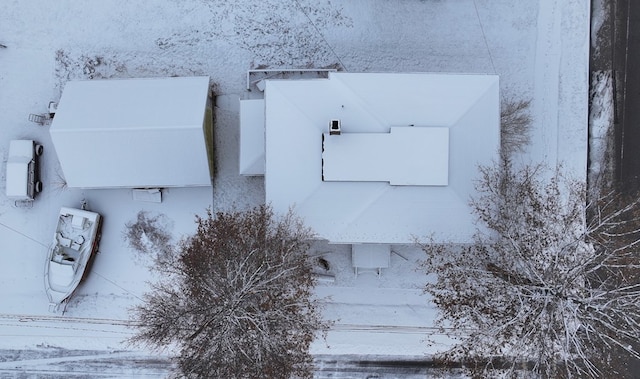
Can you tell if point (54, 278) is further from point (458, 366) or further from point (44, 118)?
point (458, 366)

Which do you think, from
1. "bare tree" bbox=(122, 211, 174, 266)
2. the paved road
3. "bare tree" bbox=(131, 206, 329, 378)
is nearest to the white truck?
"bare tree" bbox=(122, 211, 174, 266)

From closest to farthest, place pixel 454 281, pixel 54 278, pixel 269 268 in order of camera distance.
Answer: pixel 269 268
pixel 454 281
pixel 54 278

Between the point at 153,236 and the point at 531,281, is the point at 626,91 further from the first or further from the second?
the point at 153,236

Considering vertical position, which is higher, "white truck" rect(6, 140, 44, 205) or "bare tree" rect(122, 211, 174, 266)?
"white truck" rect(6, 140, 44, 205)

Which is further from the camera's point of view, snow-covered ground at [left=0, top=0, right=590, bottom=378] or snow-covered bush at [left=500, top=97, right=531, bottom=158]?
snow-covered ground at [left=0, top=0, right=590, bottom=378]

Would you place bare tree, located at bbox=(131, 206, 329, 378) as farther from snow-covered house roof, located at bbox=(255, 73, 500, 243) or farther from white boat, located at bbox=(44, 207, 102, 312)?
white boat, located at bbox=(44, 207, 102, 312)

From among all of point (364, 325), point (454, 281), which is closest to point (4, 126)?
point (364, 325)
